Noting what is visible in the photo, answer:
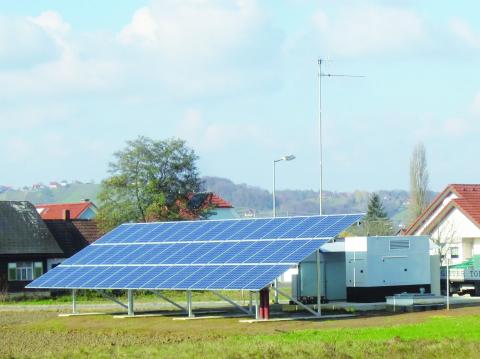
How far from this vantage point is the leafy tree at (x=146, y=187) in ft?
254

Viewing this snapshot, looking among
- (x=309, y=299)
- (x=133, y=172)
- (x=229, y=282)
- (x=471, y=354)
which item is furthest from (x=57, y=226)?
(x=471, y=354)

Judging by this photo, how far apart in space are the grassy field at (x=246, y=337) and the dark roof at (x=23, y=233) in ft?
81.6

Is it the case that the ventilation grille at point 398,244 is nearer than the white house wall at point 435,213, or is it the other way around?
the ventilation grille at point 398,244

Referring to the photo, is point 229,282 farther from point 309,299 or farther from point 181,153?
point 181,153

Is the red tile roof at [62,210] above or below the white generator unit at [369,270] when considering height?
above

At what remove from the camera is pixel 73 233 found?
78.3 meters

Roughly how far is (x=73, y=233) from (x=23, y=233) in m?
6.46

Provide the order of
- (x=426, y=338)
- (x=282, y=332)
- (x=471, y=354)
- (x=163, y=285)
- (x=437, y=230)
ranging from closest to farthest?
(x=471, y=354) → (x=426, y=338) → (x=282, y=332) → (x=163, y=285) → (x=437, y=230)

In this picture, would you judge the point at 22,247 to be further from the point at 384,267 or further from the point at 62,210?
the point at 62,210

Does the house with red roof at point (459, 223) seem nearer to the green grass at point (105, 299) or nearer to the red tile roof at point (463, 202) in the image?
the red tile roof at point (463, 202)

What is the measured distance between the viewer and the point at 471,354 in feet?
90.8

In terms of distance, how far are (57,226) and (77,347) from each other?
4534 centimetres

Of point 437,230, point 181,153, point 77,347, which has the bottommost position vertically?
point 77,347

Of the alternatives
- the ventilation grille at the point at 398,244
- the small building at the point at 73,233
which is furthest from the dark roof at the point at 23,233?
the ventilation grille at the point at 398,244
